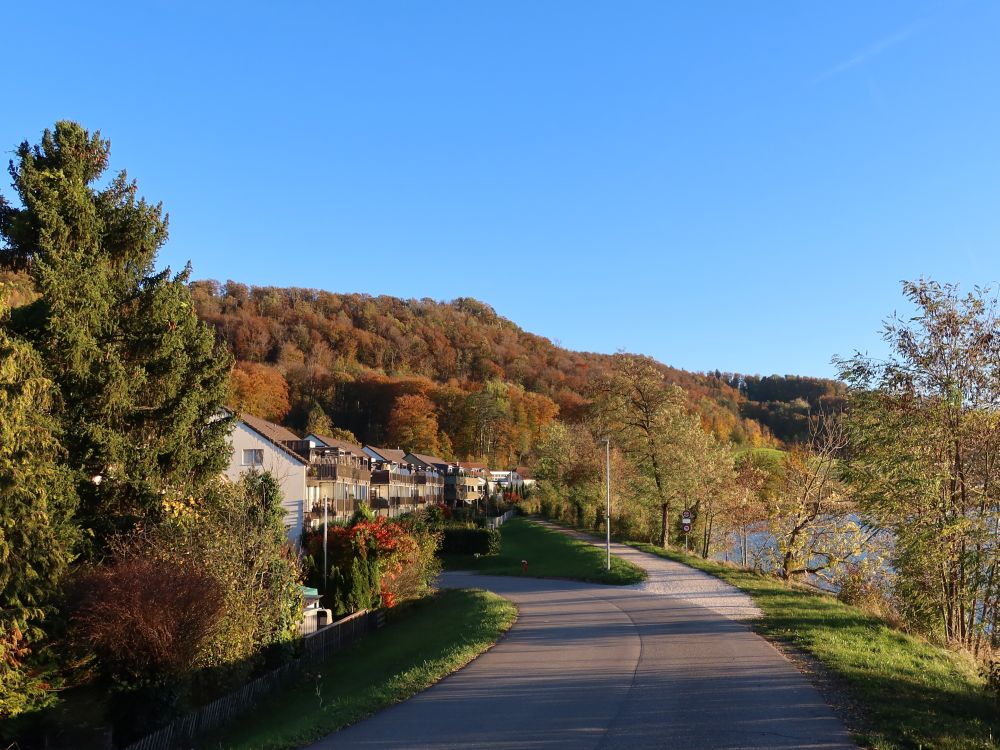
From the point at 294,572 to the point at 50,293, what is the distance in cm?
970

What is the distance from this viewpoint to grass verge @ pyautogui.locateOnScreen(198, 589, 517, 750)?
→ 474 inches

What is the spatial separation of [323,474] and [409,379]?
66.9 m

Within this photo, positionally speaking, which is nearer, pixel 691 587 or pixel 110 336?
pixel 110 336

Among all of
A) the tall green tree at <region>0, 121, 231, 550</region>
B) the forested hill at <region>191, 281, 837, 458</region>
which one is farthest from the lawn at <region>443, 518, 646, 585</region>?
the forested hill at <region>191, 281, 837, 458</region>

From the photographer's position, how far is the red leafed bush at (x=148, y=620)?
589 inches

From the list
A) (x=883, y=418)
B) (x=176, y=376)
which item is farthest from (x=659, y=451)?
(x=176, y=376)

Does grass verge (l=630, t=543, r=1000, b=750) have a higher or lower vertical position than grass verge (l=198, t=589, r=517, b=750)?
higher

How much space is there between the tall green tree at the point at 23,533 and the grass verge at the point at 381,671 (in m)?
3.98

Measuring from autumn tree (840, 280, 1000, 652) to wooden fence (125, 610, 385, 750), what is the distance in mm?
14627

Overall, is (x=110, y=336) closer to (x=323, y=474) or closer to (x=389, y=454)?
(x=323, y=474)

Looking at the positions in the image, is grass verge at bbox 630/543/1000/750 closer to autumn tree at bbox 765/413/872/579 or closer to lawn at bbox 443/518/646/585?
autumn tree at bbox 765/413/872/579

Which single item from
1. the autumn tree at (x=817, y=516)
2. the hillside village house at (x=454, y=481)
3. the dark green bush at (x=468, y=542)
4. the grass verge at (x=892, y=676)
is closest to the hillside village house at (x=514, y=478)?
the hillside village house at (x=454, y=481)

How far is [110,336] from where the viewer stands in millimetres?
21641

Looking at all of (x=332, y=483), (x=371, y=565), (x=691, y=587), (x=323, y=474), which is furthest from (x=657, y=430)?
(x=371, y=565)
